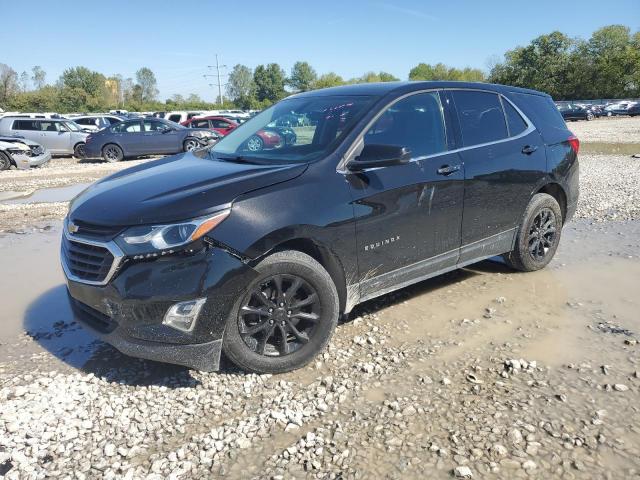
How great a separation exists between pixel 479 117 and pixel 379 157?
4.97 feet

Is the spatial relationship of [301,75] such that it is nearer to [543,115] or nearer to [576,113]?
[576,113]

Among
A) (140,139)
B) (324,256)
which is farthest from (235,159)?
(140,139)

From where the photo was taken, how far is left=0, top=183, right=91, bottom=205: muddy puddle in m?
10.4

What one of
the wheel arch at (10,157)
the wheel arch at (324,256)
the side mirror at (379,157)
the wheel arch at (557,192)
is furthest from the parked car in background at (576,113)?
the wheel arch at (324,256)

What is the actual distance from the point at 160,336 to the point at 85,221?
893mm

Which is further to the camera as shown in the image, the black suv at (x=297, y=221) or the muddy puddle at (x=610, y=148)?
the muddy puddle at (x=610, y=148)

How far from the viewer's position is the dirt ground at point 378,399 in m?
2.54

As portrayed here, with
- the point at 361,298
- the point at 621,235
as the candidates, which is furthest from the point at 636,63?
the point at 361,298

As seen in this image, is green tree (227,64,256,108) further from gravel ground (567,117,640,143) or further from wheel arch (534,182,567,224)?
wheel arch (534,182,567,224)

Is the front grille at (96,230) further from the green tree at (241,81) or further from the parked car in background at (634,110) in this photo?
the green tree at (241,81)

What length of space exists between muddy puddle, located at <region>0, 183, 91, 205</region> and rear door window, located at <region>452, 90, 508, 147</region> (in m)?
8.61

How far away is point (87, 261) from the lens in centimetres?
313

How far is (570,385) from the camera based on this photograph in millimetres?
3145

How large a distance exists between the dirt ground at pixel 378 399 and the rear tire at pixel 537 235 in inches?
12.7
